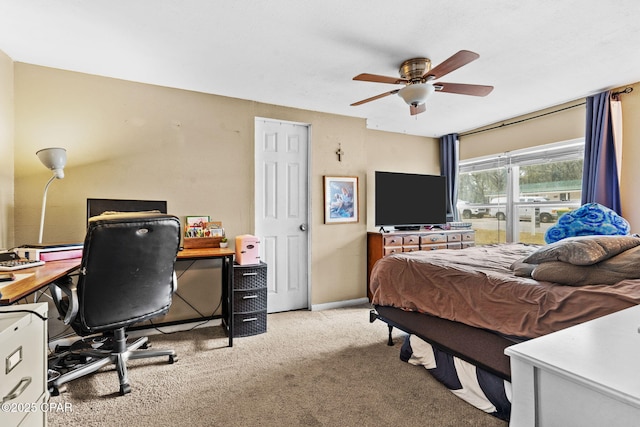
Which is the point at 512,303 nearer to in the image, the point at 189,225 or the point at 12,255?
the point at 189,225

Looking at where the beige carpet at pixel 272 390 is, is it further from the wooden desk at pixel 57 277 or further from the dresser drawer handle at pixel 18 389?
the dresser drawer handle at pixel 18 389

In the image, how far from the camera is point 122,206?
2766 mm

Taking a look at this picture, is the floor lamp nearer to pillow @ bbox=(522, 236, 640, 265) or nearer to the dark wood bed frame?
the dark wood bed frame

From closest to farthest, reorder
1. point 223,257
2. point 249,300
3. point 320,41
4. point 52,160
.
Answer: point 320,41, point 52,160, point 223,257, point 249,300

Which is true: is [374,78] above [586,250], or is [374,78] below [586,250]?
above

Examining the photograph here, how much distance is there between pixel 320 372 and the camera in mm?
2285

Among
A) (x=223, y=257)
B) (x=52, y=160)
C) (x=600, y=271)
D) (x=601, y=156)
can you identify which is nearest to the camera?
(x=600, y=271)

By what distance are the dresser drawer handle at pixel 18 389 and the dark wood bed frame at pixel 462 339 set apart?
2066 millimetres

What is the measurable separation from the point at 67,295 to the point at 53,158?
1.17 meters

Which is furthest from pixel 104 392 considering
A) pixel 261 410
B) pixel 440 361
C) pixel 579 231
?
pixel 579 231

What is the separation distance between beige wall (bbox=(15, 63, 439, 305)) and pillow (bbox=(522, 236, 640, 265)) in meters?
2.52

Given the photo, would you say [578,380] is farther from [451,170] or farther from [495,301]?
[451,170]

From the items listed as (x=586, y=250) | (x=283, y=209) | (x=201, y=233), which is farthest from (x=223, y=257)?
(x=586, y=250)

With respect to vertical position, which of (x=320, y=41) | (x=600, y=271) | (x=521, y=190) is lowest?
(x=600, y=271)
